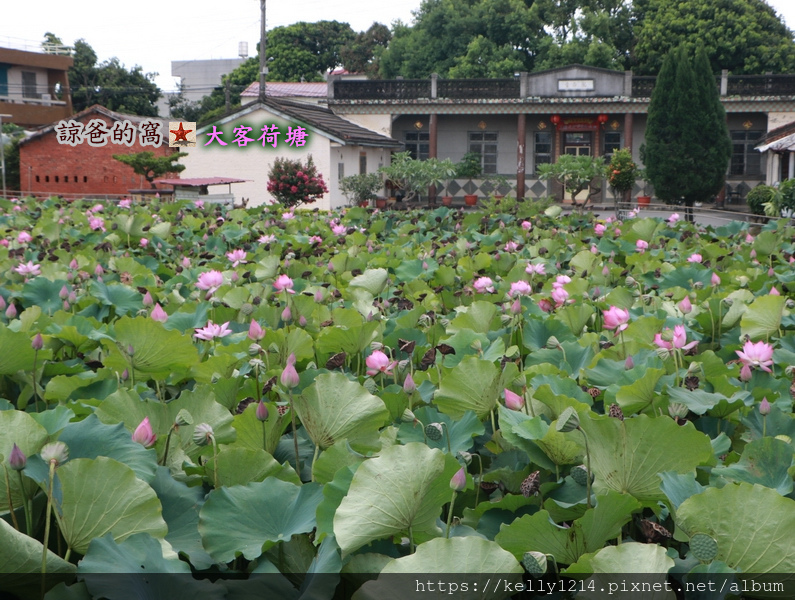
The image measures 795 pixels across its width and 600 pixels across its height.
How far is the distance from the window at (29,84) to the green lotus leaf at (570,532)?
36.1 m

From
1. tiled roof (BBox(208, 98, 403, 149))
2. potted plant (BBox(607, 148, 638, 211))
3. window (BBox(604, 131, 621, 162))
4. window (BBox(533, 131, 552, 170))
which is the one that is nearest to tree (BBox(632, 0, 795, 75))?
window (BBox(604, 131, 621, 162))

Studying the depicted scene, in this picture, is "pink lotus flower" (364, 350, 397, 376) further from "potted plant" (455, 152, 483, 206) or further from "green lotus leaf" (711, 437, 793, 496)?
"potted plant" (455, 152, 483, 206)

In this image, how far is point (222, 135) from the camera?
2127 centimetres

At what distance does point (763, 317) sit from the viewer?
231 centimetres

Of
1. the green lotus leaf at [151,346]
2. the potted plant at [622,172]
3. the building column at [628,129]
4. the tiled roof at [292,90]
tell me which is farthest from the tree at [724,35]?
the green lotus leaf at [151,346]

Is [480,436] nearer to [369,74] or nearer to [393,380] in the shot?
[393,380]

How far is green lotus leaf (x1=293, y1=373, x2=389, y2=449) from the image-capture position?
128 centimetres

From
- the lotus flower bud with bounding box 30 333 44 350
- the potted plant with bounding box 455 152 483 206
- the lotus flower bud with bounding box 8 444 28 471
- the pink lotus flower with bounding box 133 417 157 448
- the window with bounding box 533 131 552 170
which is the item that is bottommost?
the pink lotus flower with bounding box 133 417 157 448

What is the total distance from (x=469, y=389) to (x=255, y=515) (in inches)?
21.5

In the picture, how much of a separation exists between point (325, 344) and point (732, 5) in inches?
1215

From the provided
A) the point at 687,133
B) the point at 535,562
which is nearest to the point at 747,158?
the point at 687,133

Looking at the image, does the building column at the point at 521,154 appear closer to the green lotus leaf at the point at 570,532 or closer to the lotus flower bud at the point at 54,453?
the green lotus leaf at the point at 570,532

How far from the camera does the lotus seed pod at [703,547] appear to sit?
920 mm

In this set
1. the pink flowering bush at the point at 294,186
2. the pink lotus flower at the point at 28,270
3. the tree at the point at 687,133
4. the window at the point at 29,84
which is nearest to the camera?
the pink lotus flower at the point at 28,270
